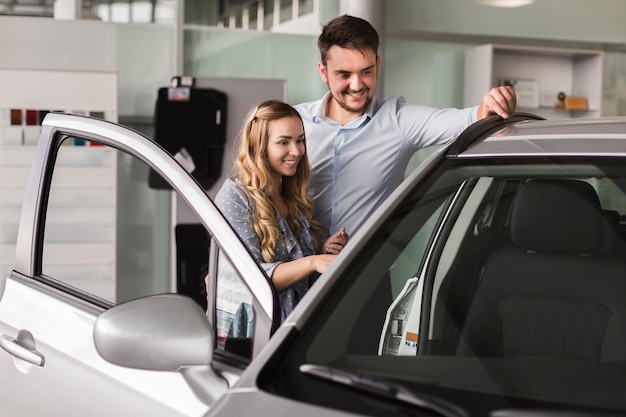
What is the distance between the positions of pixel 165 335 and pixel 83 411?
0.43m

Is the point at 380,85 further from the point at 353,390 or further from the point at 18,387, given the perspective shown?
the point at 353,390

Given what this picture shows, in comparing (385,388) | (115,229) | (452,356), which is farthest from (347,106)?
(115,229)

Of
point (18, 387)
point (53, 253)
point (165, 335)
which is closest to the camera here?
point (165, 335)

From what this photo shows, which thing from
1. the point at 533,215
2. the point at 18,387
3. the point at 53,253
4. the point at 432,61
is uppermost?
the point at 432,61

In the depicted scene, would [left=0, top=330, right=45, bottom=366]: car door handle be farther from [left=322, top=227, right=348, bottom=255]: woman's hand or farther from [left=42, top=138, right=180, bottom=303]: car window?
[left=42, top=138, right=180, bottom=303]: car window

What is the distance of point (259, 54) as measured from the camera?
568 cm

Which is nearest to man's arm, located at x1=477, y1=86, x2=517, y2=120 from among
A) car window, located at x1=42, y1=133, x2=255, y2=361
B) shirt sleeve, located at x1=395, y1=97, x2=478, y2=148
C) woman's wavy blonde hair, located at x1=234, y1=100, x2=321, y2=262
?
shirt sleeve, located at x1=395, y1=97, x2=478, y2=148

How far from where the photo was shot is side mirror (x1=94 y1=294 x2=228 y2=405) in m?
1.31

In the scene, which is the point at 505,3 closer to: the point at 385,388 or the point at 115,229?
the point at 115,229

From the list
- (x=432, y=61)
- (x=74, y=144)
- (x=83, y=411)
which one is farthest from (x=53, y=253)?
(x=83, y=411)

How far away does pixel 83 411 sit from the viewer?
1637 mm

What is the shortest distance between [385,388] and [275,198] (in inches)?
44.1

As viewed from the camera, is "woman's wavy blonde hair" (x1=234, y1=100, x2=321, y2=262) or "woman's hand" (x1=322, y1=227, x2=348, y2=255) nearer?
"woman's wavy blonde hair" (x1=234, y1=100, x2=321, y2=262)

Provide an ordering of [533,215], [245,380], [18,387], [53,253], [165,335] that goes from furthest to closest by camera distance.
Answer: [53,253] < [18,387] < [533,215] < [165,335] < [245,380]
